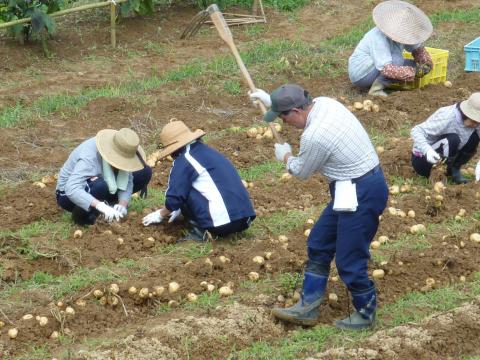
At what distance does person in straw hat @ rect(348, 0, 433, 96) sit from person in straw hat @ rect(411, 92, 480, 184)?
2.22m

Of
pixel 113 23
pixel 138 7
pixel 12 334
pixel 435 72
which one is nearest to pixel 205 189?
pixel 12 334

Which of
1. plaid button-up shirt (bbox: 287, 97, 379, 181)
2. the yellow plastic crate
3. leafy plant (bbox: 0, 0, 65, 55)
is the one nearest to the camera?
plaid button-up shirt (bbox: 287, 97, 379, 181)

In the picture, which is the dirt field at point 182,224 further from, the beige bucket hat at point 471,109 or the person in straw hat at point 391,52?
the beige bucket hat at point 471,109

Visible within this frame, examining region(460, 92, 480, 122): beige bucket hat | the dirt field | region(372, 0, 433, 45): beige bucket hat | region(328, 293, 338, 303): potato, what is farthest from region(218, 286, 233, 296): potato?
region(372, 0, 433, 45): beige bucket hat

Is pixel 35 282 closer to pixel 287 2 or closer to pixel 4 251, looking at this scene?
pixel 4 251

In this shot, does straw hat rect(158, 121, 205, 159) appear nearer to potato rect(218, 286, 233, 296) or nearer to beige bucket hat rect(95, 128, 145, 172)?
beige bucket hat rect(95, 128, 145, 172)

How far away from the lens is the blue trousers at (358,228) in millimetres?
4668

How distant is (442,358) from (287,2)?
8.43 m

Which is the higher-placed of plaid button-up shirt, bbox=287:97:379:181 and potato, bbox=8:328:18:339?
plaid button-up shirt, bbox=287:97:379:181

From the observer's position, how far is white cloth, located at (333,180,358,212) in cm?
463

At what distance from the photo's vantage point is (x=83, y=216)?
6379mm

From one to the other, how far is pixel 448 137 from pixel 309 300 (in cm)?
250

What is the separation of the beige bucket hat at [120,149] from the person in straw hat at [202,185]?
0.85ft

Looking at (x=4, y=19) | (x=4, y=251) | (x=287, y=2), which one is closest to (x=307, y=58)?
(x=287, y=2)
